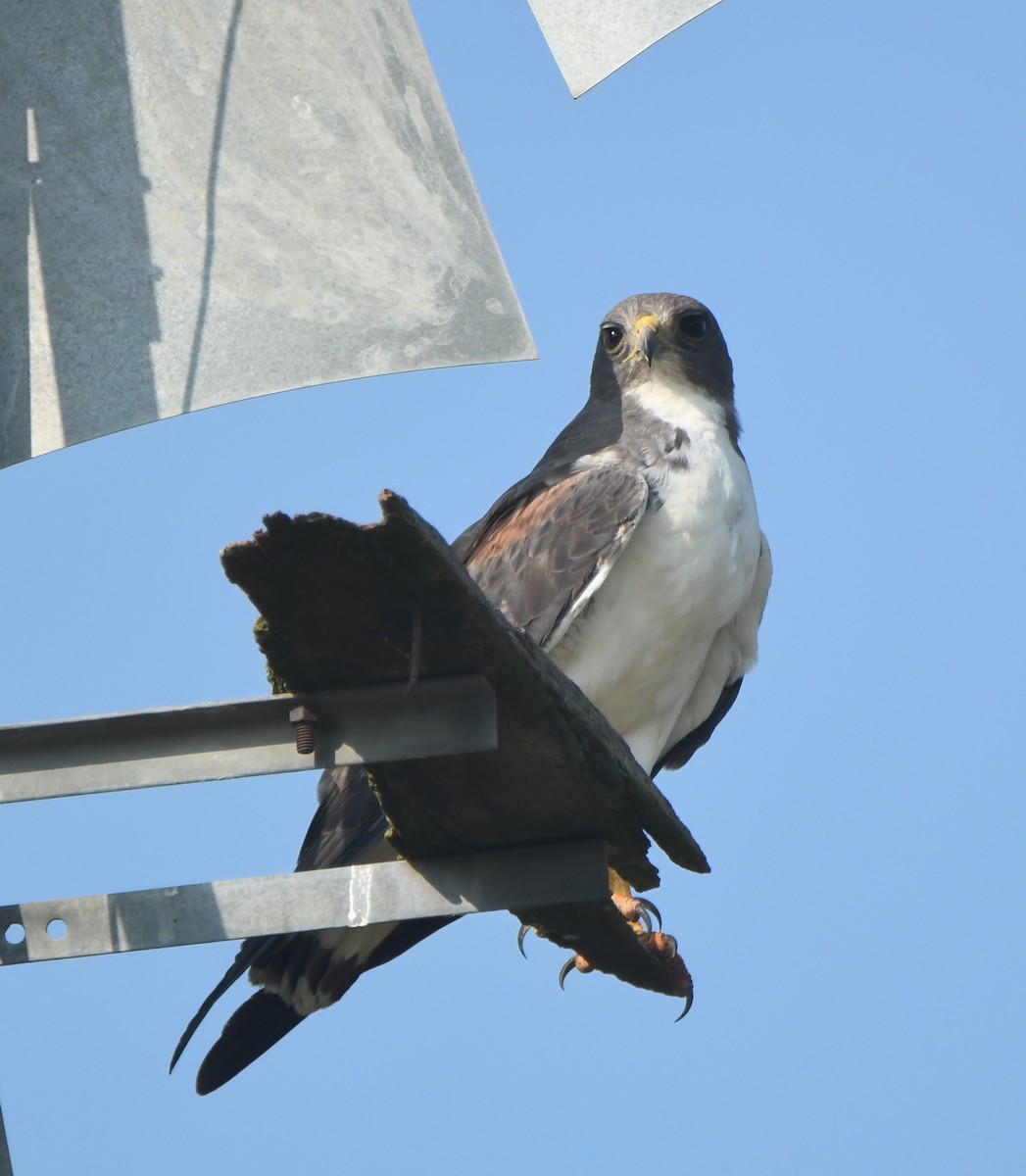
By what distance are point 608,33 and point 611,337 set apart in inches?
72.4

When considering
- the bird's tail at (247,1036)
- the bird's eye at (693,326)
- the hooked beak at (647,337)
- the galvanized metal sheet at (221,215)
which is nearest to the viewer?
the bird's tail at (247,1036)

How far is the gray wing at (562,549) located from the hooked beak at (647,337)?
0.74 meters

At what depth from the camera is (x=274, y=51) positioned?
4.24m

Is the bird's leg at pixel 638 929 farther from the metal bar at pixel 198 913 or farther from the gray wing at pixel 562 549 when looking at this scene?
the metal bar at pixel 198 913

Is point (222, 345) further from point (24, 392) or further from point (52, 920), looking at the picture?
point (52, 920)

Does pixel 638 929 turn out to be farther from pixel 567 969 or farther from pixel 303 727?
pixel 303 727

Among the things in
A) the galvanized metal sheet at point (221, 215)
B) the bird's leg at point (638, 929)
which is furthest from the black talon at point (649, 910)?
the galvanized metal sheet at point (221, 215)

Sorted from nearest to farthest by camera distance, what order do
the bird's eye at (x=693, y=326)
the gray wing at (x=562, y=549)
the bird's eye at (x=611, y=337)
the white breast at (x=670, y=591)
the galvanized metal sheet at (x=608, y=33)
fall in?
1. the galvanized metal sheet at (x=608, y=33)
2. the gray wing at (x=562, y=549)
3. the white breast at (x=670, y=591)
4. the bird's eye at (x=693, y=326)
5. the bird's eye at (x=611, y=337)

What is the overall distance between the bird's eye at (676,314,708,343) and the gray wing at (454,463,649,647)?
92 cm

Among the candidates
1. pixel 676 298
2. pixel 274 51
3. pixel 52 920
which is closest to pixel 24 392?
pixel 274 51

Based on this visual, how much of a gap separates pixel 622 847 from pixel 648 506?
1.91 meters

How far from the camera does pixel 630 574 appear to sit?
4.98m

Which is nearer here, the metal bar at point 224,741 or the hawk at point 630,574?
the metal bar at point 224,741

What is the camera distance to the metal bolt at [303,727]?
264cm
